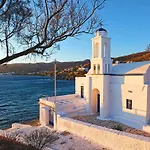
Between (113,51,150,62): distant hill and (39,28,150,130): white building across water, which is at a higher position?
(113,51,150,62): distant hill

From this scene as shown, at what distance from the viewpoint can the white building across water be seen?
1443 centimetres

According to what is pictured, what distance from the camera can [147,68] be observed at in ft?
48.8

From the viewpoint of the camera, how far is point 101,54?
1783 cm

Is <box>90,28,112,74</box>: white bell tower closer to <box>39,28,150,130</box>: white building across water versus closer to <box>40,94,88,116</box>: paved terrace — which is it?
<box>39,28,150,130</box>: white building across water

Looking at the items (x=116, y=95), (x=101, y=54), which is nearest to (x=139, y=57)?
(x=101, y=54)

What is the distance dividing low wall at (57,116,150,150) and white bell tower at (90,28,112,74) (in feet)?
23.6

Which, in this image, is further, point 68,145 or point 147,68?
point 147,68

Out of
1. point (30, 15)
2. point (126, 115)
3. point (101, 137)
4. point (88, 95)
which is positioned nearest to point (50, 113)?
point (88, 95)

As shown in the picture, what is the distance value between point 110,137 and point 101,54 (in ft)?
31.9

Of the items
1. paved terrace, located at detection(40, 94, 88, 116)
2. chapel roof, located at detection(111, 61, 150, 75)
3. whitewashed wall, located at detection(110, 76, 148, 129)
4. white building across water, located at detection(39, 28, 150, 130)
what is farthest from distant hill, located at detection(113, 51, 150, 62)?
whitewashed wall, located at detection(110, 76, 148, 129)

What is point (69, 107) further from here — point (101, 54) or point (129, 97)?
point (101, 54)

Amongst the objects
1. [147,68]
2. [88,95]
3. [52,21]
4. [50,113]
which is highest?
[52,21]

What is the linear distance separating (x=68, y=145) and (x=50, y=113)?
8.68 m

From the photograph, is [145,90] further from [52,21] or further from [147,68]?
[52,21]
